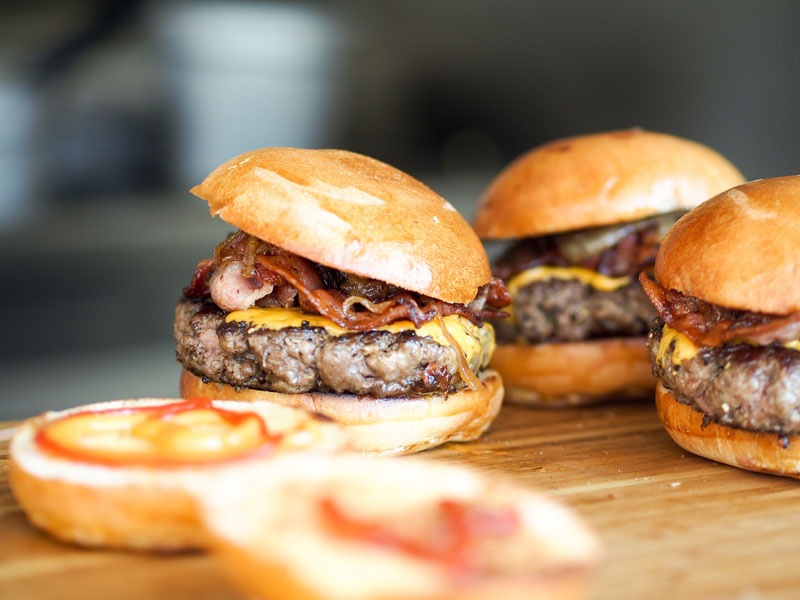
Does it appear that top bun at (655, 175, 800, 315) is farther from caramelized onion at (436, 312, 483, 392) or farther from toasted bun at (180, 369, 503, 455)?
toasted bun at (180, 369, 503, 455)

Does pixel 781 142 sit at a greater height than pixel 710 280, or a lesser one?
greater

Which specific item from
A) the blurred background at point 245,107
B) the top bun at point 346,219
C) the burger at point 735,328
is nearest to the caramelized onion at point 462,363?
the top bun at point 346,219

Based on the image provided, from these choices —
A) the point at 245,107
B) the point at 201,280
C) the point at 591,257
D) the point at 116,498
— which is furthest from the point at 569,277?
the point at 245,107

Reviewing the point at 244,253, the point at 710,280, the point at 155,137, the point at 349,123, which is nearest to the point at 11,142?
the point at 155,137

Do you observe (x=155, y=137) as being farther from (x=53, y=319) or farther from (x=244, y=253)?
(x=244, y=253)

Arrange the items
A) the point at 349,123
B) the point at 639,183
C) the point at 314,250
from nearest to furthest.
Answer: the point at 314,250
the point at 639,183
the point at 349,123

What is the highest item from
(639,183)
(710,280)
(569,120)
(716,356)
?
(569,120)

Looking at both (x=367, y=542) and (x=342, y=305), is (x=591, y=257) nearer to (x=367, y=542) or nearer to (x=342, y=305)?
(x=342, y=305)
